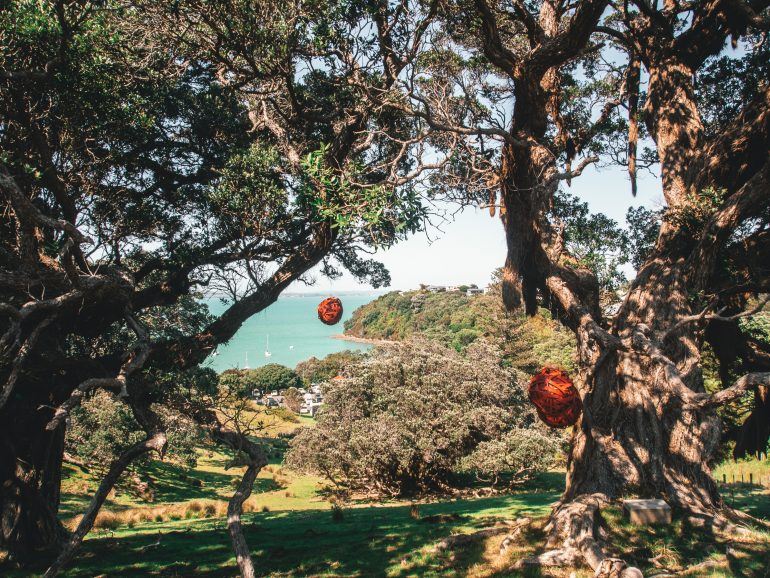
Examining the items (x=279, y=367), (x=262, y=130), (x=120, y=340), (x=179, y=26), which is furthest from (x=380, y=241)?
(x=279, y=367)

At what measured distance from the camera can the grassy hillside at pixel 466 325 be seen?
41531mm

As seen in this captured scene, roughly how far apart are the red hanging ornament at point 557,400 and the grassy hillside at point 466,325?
68.4 ft

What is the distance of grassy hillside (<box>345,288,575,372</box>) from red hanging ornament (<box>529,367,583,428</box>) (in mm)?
20835

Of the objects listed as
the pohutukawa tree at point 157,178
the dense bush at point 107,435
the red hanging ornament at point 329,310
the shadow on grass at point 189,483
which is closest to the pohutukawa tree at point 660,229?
the pohutukawa tree at point 157,178

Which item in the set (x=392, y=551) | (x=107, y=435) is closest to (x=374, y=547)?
(x=392, y=551)

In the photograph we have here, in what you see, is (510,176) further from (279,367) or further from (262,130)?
(279,367)

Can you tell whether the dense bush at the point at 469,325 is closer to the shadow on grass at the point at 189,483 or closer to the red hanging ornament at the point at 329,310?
the red hanging ornament at the point at 329,310

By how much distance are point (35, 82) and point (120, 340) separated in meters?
8.66

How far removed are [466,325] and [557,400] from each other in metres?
73.9

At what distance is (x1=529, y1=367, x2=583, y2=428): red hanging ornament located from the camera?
25.5ft

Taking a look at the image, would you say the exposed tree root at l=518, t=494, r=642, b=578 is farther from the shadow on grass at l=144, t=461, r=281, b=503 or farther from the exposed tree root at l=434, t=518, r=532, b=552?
the shadow on grass at l=144, t=461, r=281, b=503

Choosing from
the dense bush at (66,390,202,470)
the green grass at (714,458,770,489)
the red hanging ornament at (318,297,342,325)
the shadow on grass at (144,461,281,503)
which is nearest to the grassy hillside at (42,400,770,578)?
the red hanging ornament at (318,297,342,325)

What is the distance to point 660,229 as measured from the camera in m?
10.4

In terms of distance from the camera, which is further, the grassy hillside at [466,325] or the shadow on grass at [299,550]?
the grassy hillside at [466,325]
